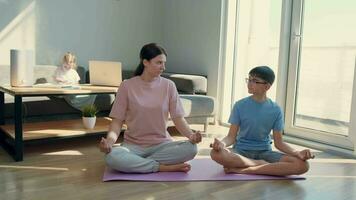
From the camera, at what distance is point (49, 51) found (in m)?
3.95

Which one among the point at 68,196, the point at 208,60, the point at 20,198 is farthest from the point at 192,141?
the point at 208,60

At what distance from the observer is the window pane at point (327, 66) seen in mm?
3297

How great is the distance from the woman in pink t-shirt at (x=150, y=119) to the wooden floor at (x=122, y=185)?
0.19 meters

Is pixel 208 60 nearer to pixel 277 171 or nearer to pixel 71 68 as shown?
pixel 71 68

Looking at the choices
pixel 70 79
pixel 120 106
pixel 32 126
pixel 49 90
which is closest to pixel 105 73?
pixel 70 79

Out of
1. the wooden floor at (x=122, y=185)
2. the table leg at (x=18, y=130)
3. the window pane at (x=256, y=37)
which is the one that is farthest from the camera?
the window pane at (x=256, y=37)

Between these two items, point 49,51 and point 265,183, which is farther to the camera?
point 49,51

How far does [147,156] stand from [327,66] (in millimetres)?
1959

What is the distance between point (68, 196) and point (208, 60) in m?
2.65

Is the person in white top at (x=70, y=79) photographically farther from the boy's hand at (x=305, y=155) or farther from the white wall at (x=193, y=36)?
the boy's hand at (x=305, y=155)

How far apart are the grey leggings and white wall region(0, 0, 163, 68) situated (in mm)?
1986

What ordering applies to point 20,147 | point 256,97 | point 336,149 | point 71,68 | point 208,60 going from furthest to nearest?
point 208,60, point 71,68, point 336,149, point 20,147, point 256,97

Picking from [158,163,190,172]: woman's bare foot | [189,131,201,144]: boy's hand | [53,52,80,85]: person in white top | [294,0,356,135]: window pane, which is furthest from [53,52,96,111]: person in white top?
[294,0,356,135]: window pane

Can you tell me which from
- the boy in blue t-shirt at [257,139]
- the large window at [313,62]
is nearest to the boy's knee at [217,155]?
the boy in blue t-shirt at [257,139]
